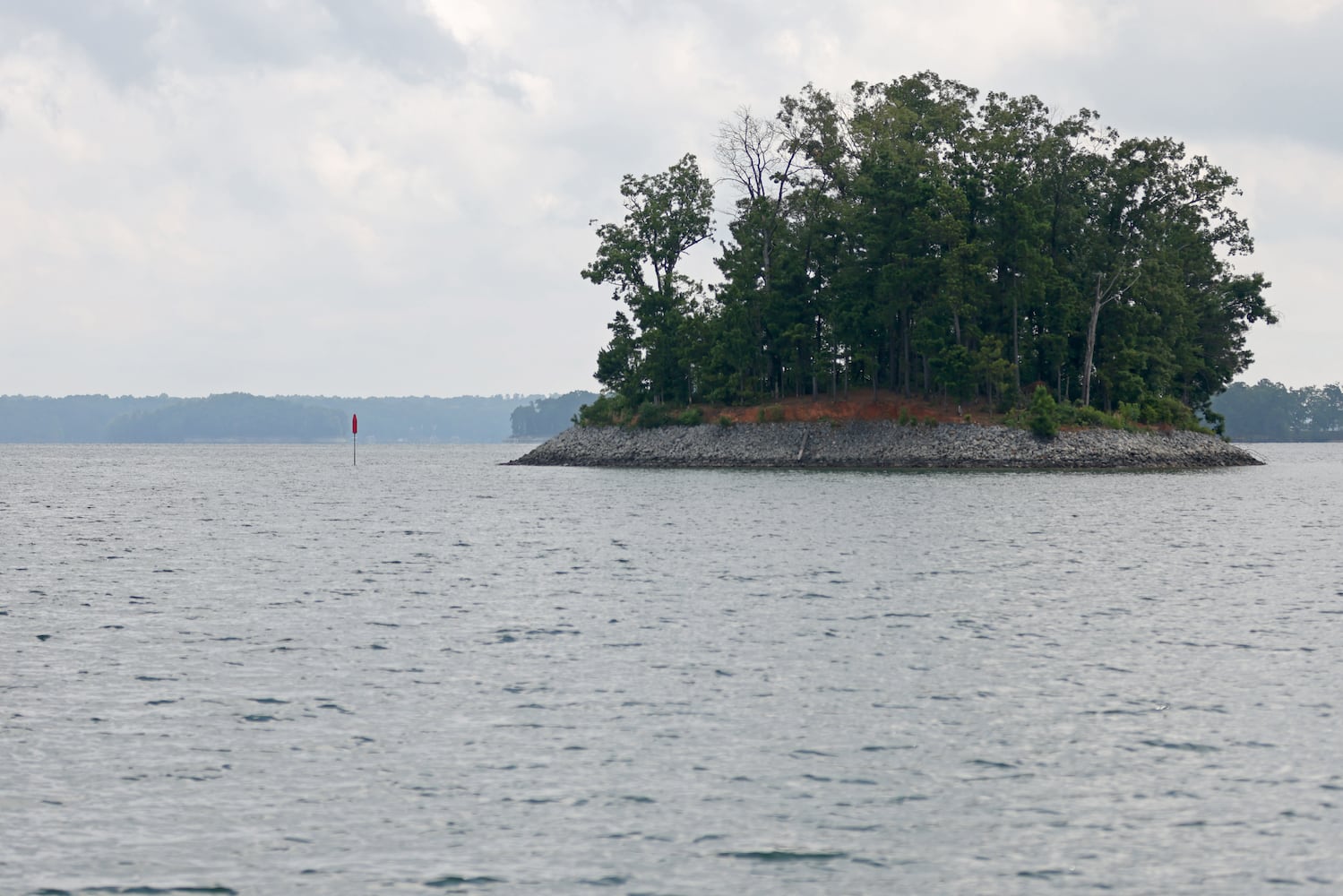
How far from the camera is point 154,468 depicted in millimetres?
153875

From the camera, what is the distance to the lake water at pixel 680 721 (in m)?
12.7

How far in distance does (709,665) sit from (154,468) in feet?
476

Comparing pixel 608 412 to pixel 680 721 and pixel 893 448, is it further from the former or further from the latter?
pixel 680 721

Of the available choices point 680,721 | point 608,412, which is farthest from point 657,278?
point 680,721

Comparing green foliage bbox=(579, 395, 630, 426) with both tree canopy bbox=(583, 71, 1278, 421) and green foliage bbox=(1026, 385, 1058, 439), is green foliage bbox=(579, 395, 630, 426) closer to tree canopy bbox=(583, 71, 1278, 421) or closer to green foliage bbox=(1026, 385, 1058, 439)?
tree canopy bbox=(583, 71, 1278, 421)

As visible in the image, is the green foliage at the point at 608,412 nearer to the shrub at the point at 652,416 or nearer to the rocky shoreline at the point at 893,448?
the rocky shoreline at the point at 893,448

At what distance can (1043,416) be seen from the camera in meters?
99.4

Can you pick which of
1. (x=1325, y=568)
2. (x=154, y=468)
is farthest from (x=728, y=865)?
(x=154, y=468)

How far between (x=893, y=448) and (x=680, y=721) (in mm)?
89175

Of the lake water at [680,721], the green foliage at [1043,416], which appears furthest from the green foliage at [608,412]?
the lake water at [680,721]

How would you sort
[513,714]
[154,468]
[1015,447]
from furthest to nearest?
[154,468] → [1015,447] → [513,714]

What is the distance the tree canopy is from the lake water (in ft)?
214

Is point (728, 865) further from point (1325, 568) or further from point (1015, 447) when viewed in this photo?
point (1015, 447)

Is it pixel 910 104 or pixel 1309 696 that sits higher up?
pixel 910 104
